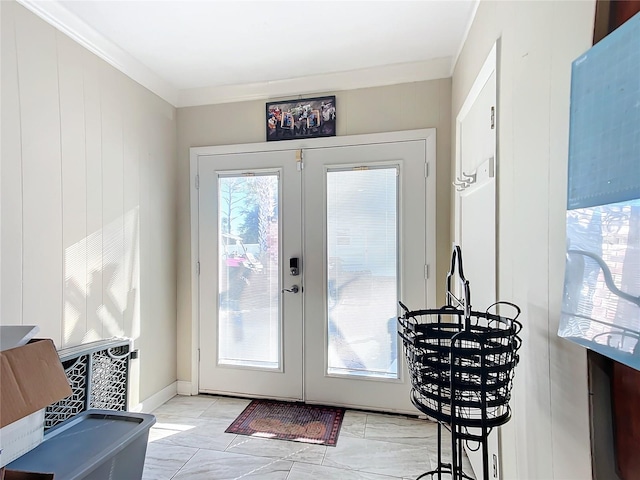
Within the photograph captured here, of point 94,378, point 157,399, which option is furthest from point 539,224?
point 157,399

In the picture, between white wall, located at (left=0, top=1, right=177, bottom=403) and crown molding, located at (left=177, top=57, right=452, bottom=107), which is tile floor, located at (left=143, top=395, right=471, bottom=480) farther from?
crown molding, located at (left=177, top=57, right=452, bottom=107)

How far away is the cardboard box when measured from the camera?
82 cm

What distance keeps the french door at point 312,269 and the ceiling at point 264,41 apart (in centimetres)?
56

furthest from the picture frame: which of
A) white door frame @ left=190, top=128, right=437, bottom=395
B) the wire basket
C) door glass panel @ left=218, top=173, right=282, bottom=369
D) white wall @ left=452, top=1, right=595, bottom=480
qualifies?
the wire basket

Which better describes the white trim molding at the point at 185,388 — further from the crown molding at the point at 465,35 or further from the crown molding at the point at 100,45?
the crown molding at the point at 465,35

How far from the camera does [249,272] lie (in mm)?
2611

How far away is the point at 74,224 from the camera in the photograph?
184 centimetres

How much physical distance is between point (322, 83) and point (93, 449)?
8.39ft

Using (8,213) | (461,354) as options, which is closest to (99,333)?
(8,213)

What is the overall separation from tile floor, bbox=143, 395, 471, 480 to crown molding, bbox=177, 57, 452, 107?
2482mm

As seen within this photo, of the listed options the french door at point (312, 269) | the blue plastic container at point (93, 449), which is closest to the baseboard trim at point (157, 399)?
the french door at point (312, 269)

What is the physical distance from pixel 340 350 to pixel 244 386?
876 millimetres

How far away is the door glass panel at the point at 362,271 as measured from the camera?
7.76ft

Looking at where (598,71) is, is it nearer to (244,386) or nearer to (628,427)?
(628,427)
